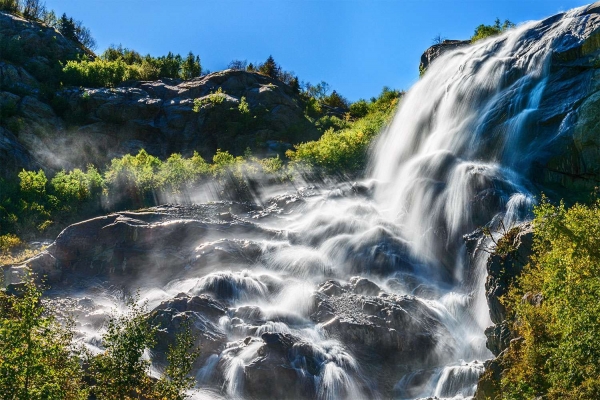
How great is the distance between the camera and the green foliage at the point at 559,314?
1644 cm


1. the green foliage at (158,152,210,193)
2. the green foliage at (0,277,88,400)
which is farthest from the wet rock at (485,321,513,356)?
the green foliage at (158,152,210,193)

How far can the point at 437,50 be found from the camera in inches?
2327

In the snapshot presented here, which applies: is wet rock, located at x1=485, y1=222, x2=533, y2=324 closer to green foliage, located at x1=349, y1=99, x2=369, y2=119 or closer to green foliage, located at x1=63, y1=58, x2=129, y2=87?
green foliage, located at x1=349, y1=99, x2=369, y2=119

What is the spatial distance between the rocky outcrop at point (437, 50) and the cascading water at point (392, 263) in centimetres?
850

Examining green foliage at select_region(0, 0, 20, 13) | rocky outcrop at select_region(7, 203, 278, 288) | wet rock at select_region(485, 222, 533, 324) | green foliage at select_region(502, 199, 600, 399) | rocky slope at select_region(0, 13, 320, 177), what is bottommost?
green foliage at select_region(502, 199, 600, 399)

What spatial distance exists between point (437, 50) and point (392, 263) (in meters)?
31.9

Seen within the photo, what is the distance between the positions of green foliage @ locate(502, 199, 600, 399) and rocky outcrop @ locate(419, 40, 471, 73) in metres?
38.6

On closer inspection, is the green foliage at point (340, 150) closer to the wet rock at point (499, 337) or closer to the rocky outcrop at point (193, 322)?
the rocky outcrop at point (193, 322)

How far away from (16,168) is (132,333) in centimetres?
3975

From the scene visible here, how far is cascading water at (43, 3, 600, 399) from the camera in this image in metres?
25.5

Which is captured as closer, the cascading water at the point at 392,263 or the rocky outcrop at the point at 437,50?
the cascading water at the point at 392,263

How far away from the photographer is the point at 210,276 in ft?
106

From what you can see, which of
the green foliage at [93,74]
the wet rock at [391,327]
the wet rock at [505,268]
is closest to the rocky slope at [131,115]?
the green foliage at [93,74]

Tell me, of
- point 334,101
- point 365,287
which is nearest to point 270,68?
point 334,101
